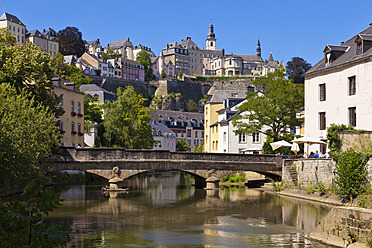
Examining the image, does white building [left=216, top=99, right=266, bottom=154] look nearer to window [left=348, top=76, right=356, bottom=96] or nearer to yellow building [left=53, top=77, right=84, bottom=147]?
yellow building [left=53, top=77, right=84, bottom=147]

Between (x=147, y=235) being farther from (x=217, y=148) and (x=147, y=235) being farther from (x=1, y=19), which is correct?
(x=1, y=19)

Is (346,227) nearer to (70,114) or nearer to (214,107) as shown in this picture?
(70,114)

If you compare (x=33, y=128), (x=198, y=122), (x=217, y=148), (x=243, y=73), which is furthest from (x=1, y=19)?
(x=33, y=128)

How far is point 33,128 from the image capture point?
24.5 m

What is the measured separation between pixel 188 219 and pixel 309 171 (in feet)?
43.4

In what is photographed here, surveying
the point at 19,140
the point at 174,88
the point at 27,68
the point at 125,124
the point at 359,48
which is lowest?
the point at 19,140

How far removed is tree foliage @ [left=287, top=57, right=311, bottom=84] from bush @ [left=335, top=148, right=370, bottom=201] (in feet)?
293

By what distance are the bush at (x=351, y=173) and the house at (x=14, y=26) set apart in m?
109

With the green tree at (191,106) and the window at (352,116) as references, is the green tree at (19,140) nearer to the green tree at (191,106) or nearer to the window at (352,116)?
the window at (352,116)

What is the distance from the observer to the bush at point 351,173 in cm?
2750

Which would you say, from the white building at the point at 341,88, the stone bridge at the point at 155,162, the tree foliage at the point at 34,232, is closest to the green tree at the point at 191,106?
the stone bridge at the point at 155,162

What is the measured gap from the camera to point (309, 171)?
35406 millimetres

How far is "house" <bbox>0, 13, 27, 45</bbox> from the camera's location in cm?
12271

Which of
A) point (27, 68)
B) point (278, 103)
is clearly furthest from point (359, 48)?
point (27, 68)
